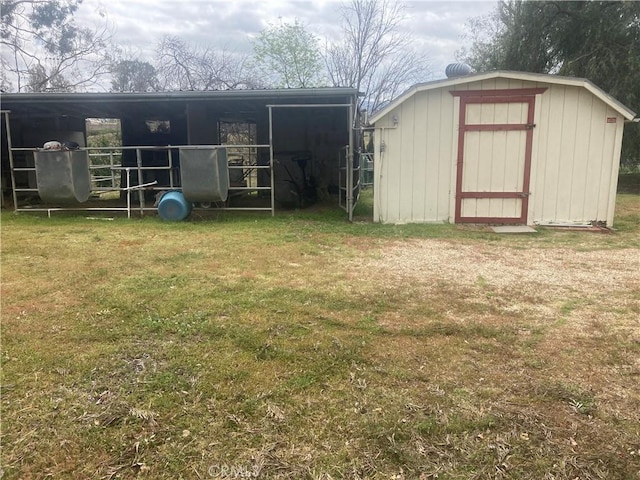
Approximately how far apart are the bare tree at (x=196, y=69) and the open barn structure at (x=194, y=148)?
39.4 feet

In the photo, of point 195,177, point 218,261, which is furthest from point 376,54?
point 218,261

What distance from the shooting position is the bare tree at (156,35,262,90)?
2425 cm

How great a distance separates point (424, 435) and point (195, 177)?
6742mm

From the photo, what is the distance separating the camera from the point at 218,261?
18.0 feet

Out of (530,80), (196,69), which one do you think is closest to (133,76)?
(196,69)

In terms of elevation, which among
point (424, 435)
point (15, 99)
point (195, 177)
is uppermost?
point (15, 99)

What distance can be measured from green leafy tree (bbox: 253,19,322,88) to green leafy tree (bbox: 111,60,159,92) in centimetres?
558

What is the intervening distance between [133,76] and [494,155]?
69.3 feet

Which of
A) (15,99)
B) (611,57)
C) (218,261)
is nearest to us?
(218,261)

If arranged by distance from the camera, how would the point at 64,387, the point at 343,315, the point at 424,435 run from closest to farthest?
the point at 424,435, the point at 64,387, the point at 343,315

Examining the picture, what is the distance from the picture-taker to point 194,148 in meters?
8.05

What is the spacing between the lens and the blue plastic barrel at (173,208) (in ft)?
27.6

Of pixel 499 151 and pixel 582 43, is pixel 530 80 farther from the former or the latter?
pixel 582 43

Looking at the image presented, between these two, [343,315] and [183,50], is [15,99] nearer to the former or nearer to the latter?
[343,315]
